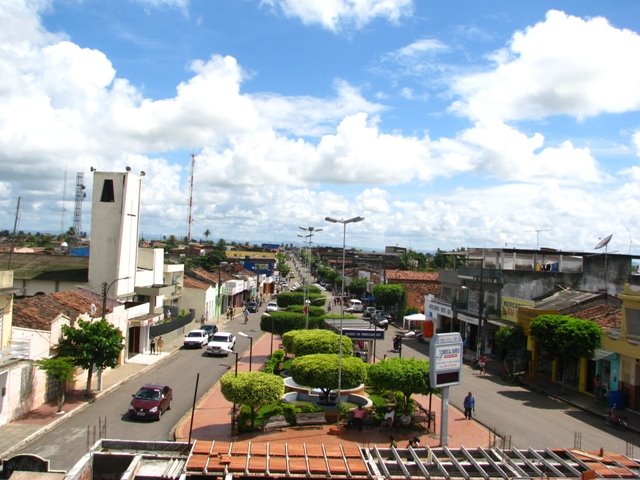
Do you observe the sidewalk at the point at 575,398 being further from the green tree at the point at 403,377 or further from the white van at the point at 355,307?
the white van at the point at 355,307

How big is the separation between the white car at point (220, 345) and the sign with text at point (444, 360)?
19924 millimetres

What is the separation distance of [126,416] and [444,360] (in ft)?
41.2

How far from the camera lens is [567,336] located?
2936 centimetres

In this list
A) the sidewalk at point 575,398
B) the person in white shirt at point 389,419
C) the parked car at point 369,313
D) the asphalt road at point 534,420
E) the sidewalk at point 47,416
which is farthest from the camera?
the parked car at point 369,313

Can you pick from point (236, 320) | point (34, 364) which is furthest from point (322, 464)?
point (236, 320)

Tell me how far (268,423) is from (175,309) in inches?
1214

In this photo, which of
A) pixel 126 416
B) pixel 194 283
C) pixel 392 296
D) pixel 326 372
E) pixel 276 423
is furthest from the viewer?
pixel 392 296

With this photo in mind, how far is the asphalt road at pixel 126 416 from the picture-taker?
19.9 m

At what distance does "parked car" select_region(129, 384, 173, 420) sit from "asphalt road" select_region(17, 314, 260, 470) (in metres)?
0.28

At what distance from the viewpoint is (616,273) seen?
140 ft

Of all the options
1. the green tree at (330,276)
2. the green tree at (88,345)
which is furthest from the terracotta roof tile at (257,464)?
the green tree at (330,276)

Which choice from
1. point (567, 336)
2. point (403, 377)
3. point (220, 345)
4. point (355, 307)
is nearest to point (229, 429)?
point (403, 377)

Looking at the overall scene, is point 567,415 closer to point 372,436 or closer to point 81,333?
point 372,436

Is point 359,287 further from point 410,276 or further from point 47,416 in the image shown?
point 47,416
